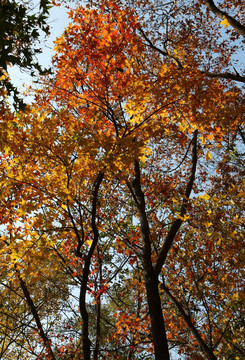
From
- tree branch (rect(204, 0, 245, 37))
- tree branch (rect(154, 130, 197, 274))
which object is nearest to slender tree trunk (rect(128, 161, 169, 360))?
tree branch (rect(154, 130, 197, 274))

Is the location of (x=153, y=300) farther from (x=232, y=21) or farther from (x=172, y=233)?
(x=232, y=21)

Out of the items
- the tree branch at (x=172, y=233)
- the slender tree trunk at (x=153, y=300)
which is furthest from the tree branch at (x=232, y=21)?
the slender tree trunk at (x=153, y=300)

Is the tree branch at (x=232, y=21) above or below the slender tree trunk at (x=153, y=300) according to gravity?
above

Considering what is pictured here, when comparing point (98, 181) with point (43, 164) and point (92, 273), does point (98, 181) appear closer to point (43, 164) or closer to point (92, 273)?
point (43, 164)

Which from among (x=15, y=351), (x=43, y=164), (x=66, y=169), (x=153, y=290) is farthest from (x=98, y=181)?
(x=15, y=351)

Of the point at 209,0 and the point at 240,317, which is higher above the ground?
the point at 209,0

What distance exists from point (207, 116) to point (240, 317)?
459 centimetres

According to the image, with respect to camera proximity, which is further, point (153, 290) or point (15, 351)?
point (15, 351)

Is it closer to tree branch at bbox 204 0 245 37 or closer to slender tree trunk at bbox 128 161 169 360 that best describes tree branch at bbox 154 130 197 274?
slender tree trunk at bbox 128 161 169 360

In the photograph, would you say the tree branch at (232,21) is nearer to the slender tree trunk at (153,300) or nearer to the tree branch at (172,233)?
the tree branch at (172,233)

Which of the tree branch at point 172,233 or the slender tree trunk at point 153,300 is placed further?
the tree branch at point 172,233

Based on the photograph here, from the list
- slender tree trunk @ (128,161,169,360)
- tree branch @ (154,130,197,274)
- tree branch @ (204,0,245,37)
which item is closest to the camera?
slender tree trunk @ (128,161,169,360)

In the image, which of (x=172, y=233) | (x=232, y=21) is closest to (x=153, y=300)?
(x=172, y=233)

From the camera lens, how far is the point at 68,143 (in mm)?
4766
